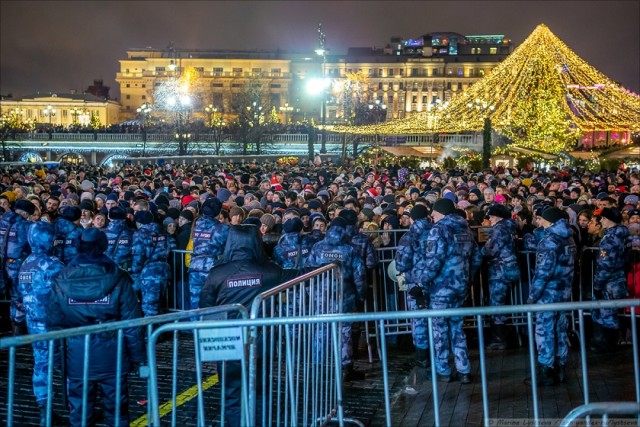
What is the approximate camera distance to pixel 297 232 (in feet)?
31.9

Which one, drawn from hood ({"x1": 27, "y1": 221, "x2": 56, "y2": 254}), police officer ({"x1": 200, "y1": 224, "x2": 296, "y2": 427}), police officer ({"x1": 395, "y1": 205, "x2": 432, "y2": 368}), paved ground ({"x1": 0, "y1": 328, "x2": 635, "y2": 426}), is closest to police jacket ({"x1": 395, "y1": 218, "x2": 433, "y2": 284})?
police officer ({"x1": 395, "y1": 205, "x2": 432, "y2": 368})

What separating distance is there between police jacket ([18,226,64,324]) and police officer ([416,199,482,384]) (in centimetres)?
362

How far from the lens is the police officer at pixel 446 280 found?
8.34 meters

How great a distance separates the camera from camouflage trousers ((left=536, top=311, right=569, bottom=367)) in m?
8.30

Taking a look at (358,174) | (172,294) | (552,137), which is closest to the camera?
(172,294)

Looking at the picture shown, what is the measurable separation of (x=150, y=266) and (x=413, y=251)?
143 inches

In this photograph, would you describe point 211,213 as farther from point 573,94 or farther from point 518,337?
point 573,94

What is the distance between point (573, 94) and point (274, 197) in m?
28.7

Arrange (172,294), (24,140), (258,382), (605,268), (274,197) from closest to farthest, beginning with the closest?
(258,382)
(605,268)
(172,294)
(274,197)
(24,140)

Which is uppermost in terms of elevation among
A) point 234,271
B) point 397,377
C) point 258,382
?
point 234,271

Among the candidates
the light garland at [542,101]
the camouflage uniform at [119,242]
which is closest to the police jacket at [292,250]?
the camouflage uniform at [119,242]

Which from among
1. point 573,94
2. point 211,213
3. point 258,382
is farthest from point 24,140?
point 258,382

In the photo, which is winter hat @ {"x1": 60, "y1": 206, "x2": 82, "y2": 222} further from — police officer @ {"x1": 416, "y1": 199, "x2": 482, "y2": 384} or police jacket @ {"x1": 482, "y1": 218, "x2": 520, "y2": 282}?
police jacket @ {"x1": 482, "y1": 218, "x2": 520, "y2": 282}

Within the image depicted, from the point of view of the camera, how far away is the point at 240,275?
684 centimetres
